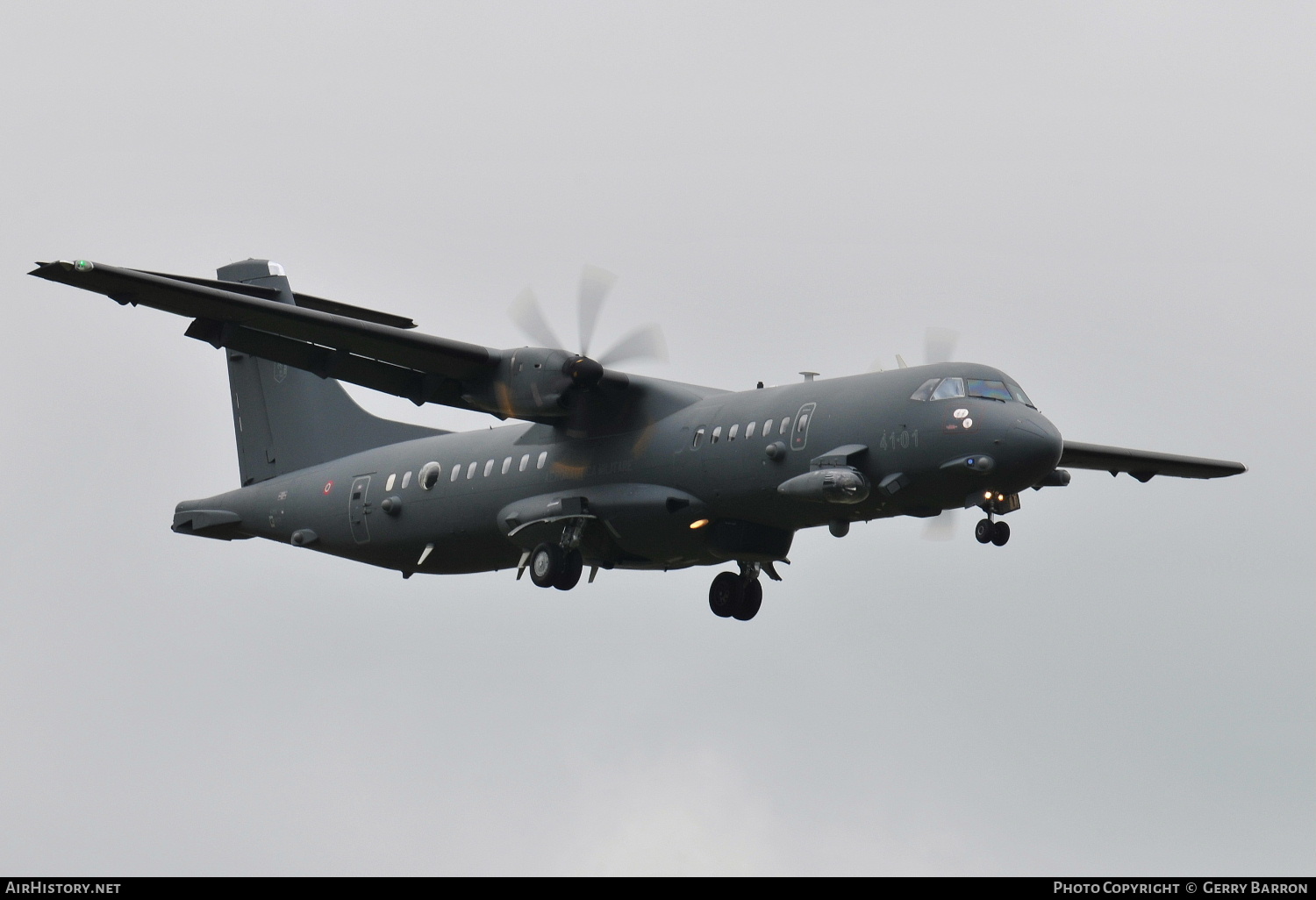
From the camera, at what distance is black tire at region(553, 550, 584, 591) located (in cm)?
2538

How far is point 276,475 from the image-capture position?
3044 cm

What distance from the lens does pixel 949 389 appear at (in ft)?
72.8

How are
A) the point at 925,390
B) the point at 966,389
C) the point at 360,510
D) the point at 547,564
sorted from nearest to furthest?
the point at 966,389 < the point at 925,390 < the point at 547,564 < the point at 360,510

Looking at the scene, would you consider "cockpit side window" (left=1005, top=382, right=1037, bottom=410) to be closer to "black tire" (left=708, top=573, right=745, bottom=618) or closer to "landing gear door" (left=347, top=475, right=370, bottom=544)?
"black tire" (left=708, top=573, right=745, bottom=618)

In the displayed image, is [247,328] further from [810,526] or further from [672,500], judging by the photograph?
[810,526]

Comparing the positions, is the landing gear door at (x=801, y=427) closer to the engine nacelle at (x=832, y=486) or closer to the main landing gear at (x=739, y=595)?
the engine nacelle at (x=832, y=486)

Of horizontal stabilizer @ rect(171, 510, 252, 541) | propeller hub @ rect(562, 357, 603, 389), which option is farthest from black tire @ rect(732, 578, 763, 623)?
horizontal stabilizer @ rect(171, 510, 252, 541)

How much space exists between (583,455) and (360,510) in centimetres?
438

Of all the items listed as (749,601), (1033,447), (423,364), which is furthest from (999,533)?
(423,364)

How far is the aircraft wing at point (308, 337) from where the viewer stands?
2261 centimetres

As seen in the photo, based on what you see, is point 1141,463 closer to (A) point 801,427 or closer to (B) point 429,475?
(A) point 801,427

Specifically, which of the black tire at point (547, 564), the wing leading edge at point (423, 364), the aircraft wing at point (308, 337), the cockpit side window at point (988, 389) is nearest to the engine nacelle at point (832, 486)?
the cockpit side window at point (988, 389)

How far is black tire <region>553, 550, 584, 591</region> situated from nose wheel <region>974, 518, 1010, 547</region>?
245 inches
